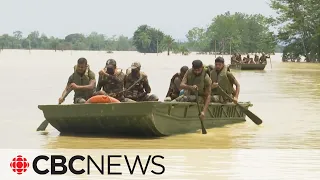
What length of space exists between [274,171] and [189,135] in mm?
4281

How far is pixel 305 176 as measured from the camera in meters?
10.8

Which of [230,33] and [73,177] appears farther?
[230,33]

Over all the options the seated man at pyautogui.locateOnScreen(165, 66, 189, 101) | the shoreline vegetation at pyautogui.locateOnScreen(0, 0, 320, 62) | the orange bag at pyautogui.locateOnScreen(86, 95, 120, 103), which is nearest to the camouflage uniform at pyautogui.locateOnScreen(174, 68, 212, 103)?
the seated man at pyautogui.locateOnScreen(165, 66, 189, 101)

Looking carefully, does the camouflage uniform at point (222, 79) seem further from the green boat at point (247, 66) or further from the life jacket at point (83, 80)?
the green boat at point (247, 66)

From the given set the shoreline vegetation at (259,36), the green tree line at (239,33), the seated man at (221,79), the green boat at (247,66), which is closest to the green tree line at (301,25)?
the shoreline vegetation at (259,36)

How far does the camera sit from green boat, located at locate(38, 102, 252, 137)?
1400 cm

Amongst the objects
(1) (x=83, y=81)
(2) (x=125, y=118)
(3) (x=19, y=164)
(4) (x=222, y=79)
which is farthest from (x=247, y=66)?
(3) (x=19, y=164)

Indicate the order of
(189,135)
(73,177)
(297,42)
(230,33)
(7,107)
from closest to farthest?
(73,177), (189,135), (7,107), (297,42), (230,33)

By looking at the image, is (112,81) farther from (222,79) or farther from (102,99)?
(222,79)

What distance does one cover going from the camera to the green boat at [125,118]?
45.9 feet

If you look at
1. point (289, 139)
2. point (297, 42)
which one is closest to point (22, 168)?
point (289, 139)

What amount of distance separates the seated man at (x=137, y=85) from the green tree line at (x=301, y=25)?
223 feet

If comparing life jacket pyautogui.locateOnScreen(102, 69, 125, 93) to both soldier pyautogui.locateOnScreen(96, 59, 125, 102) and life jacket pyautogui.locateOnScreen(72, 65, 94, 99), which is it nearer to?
soldier pyautogui.locateOnScreen(96, 59, 125, 102)

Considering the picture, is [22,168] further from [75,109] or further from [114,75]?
[114,75]
